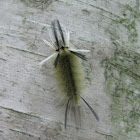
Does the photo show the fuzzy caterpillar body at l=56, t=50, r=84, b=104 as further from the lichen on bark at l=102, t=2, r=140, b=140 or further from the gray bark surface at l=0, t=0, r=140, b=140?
the lichen on bark at l=102, t=2, r=140, b=140

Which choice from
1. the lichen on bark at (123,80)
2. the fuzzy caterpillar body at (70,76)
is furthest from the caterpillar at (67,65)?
the lichen on bark at (123,80)

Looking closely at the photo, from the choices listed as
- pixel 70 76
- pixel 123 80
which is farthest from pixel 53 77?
pixel 123 80

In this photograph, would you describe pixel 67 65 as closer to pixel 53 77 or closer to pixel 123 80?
pixel 53 77

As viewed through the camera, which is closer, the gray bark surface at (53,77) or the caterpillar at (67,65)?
the gray bark surface at (53,77)

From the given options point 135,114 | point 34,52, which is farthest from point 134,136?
point 34,52

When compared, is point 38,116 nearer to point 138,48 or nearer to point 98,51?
point 98,51

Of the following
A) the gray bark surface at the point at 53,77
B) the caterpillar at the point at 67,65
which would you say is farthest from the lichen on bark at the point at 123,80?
the caterpillar at the point at 67,65

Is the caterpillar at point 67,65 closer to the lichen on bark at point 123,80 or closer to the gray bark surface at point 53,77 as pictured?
the gray bark surface at point 53,77
